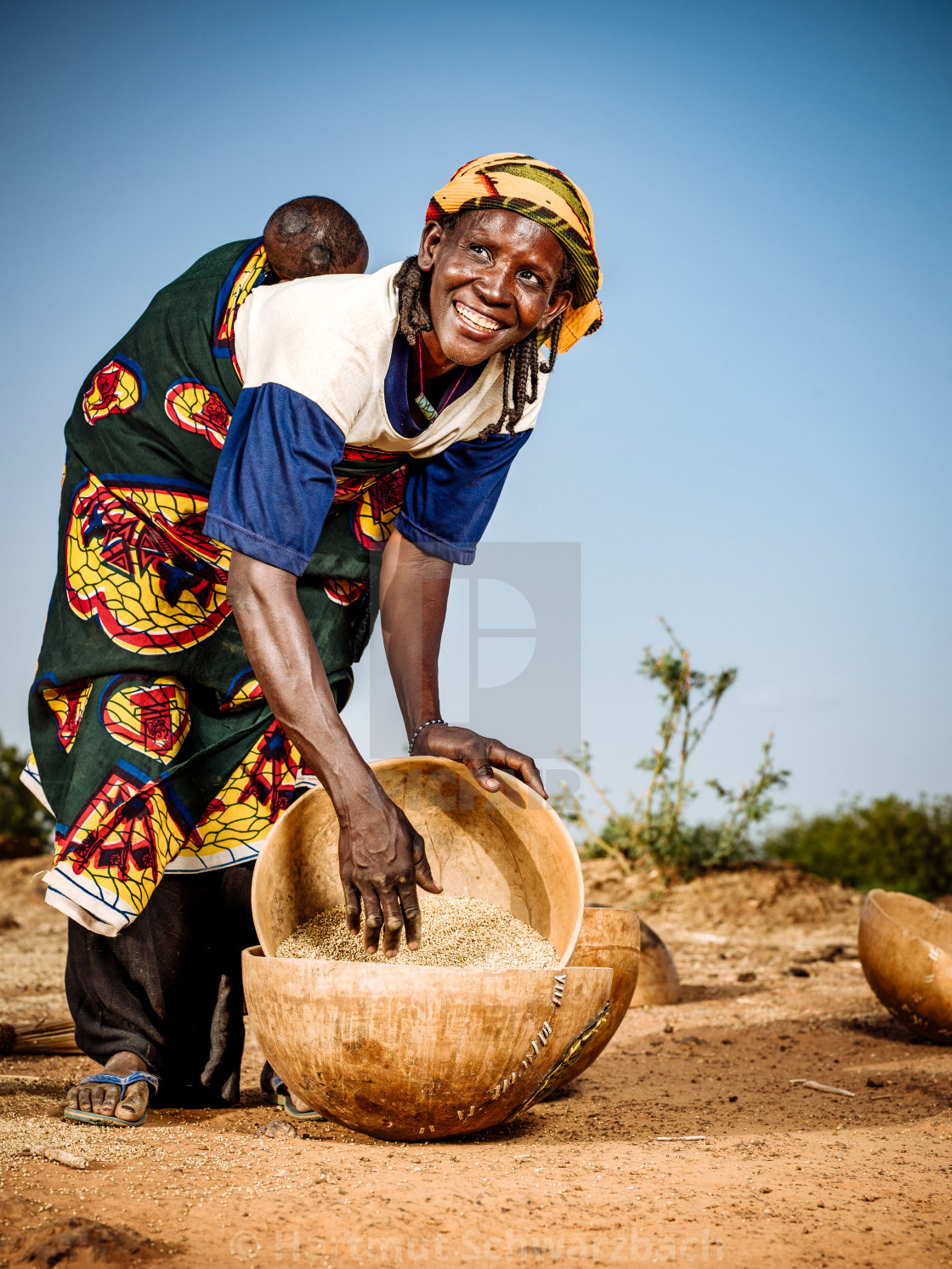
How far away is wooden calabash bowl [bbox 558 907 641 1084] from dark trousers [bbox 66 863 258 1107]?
96 centimetres

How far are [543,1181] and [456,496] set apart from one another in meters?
1.73

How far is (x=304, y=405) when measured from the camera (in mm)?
2191

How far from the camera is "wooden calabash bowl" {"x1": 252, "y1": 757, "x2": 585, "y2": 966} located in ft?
8.31

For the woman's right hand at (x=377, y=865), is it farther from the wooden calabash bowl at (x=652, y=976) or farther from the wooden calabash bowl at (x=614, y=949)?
the wooden calabash bowl at (x=652, y=976)

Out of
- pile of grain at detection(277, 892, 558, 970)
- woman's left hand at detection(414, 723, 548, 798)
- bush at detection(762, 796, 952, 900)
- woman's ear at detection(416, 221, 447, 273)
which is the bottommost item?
bush at detection(762, 796, 952, 900)

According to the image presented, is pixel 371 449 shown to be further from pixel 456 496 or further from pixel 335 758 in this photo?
pixel 335 758

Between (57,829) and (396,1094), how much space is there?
3.46 feet

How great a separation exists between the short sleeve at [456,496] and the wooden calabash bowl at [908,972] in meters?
2.10

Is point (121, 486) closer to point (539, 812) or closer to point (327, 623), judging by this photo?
point (327, 623)

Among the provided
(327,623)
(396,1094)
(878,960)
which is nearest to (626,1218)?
(396,1094)

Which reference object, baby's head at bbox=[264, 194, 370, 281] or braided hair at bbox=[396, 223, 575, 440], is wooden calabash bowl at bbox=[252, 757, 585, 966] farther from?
baby's head at bbox=[264, 194, 370, 281]

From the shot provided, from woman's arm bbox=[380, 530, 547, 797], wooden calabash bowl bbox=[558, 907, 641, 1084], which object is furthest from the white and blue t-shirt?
wooden calabash bowl bbox=[558, 907, 641, 1084]

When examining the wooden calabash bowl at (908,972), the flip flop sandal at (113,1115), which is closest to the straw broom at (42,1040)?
the flip flop sandal at (113,1115)

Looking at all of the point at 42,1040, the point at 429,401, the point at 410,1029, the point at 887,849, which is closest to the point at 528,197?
the point at 429,401
